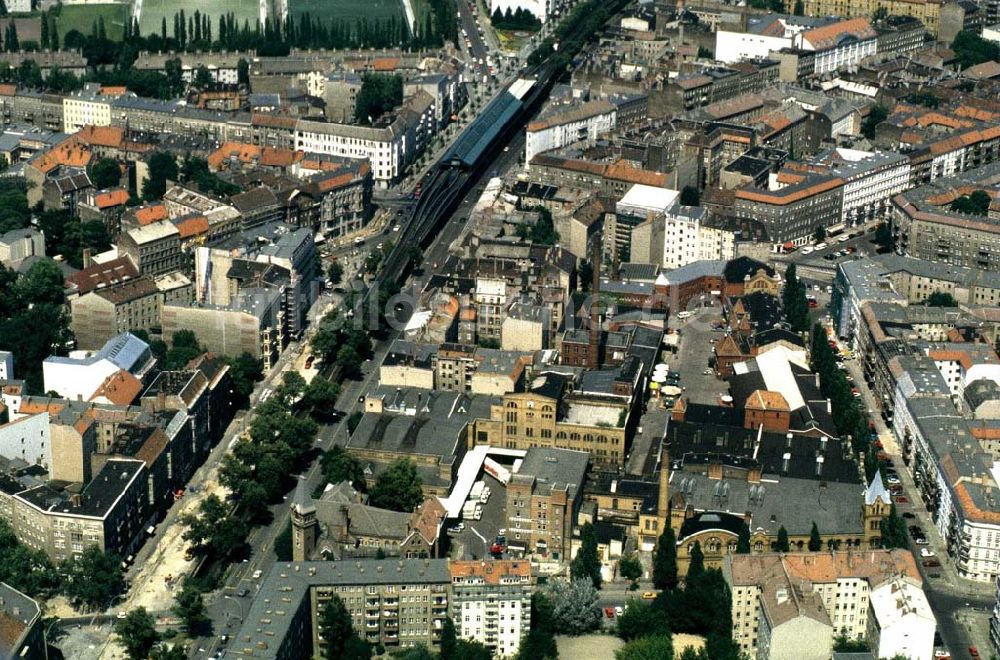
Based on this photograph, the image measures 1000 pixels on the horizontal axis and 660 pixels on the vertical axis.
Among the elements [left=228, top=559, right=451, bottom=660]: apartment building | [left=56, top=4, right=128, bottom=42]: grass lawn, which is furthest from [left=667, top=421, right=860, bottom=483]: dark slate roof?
[left=56, top=4, right=128, bottom=42]: grass lawn

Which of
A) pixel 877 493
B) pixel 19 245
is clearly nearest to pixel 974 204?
pixel 877 493

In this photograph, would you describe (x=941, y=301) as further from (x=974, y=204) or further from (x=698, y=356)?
(x=698, y=356)

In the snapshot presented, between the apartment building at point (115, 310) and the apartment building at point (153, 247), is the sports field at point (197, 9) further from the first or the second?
the apartment building at point (115, 310)

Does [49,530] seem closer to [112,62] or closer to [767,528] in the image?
[767,528]

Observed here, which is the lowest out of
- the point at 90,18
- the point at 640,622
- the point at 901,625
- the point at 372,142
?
the point at 640,622

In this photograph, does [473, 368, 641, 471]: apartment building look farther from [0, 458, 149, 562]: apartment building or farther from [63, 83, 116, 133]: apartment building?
[63, 83, 116, 133]: apartment building

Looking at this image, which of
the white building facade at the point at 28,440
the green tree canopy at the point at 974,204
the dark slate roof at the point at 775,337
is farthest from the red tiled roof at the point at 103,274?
the green tree canopy at the point at 974,204
